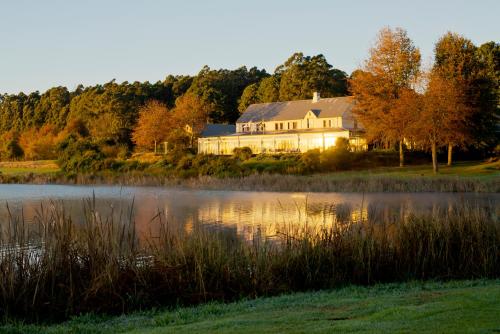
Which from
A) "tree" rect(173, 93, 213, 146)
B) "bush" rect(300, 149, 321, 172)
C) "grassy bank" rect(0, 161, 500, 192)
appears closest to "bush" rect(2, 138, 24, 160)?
"tree" rect(173, 93, 213, 146)

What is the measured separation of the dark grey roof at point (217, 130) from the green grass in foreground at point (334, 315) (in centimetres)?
6170

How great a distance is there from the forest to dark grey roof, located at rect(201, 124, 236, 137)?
131 centimetres

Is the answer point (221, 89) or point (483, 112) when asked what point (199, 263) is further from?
point (221, 89)

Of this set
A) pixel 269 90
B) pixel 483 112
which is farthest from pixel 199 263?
pixel 269 90

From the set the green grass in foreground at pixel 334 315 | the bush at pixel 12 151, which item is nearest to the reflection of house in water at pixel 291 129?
the bush at pixel 12 151

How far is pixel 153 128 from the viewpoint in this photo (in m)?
67.3

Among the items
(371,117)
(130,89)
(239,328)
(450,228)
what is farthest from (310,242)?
(130,89)

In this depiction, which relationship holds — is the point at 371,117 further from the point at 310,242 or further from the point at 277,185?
the point at 310,242

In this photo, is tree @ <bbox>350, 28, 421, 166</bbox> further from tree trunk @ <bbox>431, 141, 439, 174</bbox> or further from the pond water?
the pond water

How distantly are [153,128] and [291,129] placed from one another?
14317mm

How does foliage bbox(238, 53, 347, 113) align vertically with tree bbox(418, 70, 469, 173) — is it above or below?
above

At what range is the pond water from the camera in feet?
65.0

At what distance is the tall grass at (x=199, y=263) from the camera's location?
884 cm

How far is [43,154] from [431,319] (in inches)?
2746
